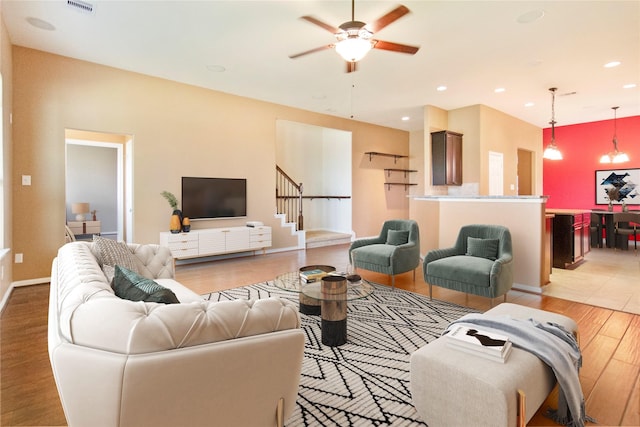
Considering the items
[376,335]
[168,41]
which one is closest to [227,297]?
[376,335]

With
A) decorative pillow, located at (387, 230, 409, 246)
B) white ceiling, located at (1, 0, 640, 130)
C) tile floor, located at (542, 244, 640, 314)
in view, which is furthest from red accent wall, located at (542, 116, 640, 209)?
decorative pillow, located at (387, 230, 409, 246)

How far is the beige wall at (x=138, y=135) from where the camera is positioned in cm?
465

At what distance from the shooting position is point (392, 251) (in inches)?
175

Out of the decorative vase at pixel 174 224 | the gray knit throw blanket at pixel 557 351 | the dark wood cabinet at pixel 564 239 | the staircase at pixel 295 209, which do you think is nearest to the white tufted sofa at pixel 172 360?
the gray knit throw blanket at pixel 557 351

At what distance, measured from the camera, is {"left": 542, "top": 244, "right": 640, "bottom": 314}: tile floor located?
394 centimetres

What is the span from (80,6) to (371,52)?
335cm

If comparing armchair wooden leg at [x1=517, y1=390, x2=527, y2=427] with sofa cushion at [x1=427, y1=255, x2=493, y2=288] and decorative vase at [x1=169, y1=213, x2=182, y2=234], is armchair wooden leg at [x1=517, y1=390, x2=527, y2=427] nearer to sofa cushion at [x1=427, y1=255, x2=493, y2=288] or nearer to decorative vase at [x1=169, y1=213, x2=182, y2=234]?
sofa cushion at [x1=427, y1=255, x2=493, y2=288]

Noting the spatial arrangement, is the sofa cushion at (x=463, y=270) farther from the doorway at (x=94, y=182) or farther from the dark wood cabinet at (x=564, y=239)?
the doorway at (x=94, y=182)

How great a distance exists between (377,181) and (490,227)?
5449mm

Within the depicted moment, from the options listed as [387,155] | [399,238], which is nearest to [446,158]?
[387,155]

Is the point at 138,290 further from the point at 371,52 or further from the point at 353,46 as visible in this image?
the point at 371,52

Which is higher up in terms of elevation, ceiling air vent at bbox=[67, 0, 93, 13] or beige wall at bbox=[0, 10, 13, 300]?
ceiling air vent at bbox=[67, 0, 93, 13]

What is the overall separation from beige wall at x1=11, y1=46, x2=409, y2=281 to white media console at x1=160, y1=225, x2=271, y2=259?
1.23 ft

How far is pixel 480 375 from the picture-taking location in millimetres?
1603
